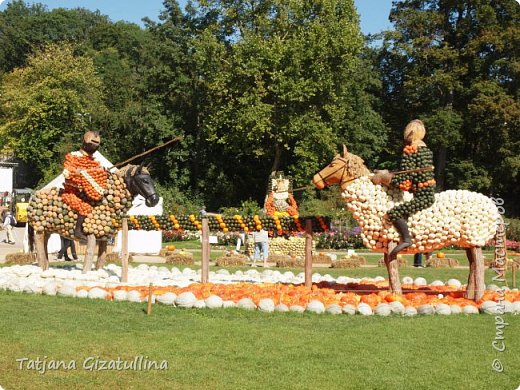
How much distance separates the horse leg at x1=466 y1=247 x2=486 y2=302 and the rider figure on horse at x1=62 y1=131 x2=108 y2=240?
26.2 feet

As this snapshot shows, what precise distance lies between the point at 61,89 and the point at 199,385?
169 feet

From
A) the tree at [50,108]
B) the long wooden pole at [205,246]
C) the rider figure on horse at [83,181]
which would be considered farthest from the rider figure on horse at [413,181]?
the tree at [50,108]

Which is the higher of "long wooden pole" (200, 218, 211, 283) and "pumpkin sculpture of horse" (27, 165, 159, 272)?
"pumpkin sculpture of horse" (27, 165, 159, 272)

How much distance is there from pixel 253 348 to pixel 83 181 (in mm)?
7906

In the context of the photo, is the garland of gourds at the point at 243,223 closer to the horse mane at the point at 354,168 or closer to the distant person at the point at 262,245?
the horse mane at the point at 354,168

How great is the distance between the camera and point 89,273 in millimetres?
16469

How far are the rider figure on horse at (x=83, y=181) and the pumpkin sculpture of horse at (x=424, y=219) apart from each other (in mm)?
5403

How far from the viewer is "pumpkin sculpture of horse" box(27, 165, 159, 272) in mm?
16266

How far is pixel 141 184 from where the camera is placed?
16.0 meters

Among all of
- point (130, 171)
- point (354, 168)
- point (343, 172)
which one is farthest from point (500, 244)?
point (130, 171)

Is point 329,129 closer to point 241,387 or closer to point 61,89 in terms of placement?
point 61,89

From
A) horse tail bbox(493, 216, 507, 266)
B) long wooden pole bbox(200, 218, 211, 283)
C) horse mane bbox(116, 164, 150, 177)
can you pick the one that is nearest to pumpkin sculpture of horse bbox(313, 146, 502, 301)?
horse tail bbox(493, 216, 507, 266)

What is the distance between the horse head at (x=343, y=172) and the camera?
13.7 metres

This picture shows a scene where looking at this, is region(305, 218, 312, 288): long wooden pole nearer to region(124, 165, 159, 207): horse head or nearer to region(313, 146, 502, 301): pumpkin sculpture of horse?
region(313, 146, 502, 301): pumpkin sculpture of horse
